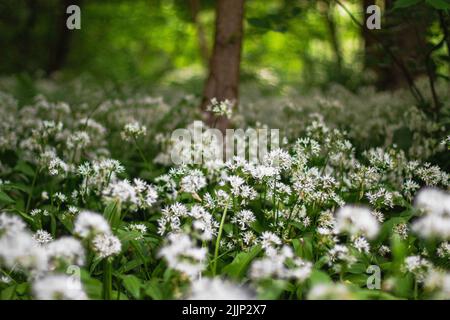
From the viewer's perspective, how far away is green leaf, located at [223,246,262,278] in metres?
2.33

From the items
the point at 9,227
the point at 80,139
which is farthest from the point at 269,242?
the point at 80,139

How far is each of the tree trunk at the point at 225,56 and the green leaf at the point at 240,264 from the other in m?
2.57

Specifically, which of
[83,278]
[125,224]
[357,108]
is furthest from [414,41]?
[83,278]

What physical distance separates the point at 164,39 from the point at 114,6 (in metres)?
1.45

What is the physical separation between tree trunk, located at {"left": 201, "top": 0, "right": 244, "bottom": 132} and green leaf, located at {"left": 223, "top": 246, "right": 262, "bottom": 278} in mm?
2573

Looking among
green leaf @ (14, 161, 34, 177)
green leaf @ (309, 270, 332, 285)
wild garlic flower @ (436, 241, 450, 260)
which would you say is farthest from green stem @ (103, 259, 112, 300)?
green leaf @ (14, 161, 34, 177)

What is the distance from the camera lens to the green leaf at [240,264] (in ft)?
7.65

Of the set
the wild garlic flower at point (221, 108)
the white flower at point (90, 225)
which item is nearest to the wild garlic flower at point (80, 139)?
the wild garlic flower at point (221, 108)

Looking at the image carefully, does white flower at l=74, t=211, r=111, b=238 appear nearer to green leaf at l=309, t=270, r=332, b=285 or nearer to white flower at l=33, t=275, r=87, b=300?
white flower at l=33, t=275, r=87, b=300

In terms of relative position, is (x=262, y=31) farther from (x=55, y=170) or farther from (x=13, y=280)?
(x=13, y=280)

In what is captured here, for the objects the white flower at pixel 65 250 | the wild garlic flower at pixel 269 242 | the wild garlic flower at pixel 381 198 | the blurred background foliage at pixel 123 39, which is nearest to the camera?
the white flower at pixel 65 250

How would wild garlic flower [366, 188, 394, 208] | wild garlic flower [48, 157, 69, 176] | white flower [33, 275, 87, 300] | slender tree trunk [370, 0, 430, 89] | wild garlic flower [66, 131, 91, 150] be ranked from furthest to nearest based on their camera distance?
slender tree trunk [370, 0, 430, 89] < wild garlic flower [66, 131, 91, 150] < wild garlic flower [48, 157, 69, 176] < wild garlic flower [366, 188, 394, 208] < white flower [33, 275, 87, 300]

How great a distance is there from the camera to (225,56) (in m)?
5.00

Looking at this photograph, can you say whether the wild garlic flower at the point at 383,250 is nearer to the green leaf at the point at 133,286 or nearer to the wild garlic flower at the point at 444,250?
the wild garlic flower at the point at 444,250
